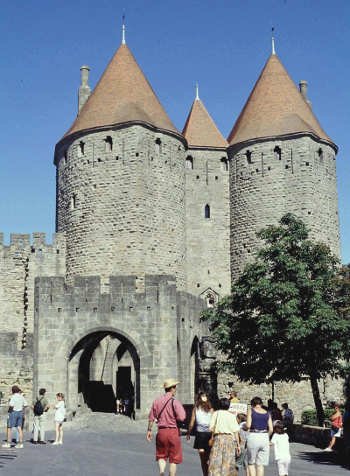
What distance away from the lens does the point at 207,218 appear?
125 feet

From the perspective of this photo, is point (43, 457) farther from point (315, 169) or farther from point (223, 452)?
point (315, 169)

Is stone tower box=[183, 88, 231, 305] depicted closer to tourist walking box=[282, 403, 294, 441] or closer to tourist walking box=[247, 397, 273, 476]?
tourist walking box=[282, 403, 294, 441]

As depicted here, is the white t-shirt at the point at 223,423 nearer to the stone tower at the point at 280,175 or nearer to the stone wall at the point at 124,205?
the stone wall at the point at 124,205

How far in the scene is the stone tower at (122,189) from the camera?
34219 mm

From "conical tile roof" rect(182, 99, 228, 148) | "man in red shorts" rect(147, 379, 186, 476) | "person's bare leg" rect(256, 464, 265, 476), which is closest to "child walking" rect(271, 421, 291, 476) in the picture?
"person's bare leg" rect(256, 464, 265, 476)

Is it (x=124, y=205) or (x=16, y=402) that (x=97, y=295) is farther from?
(x=124, y=205)

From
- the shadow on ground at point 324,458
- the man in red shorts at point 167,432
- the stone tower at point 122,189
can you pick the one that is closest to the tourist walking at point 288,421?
the shadow on ground at point 324,458

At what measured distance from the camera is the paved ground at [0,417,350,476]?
40.3ft

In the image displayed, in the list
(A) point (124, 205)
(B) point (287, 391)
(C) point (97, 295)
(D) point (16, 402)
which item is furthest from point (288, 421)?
(A) point (124, 205)

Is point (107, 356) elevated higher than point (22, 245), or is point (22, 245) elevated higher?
point (22, 245)

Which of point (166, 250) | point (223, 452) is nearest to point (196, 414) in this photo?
point (223, 452)

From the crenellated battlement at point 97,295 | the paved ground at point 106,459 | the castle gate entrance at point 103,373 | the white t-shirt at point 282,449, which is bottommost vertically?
the paved ground at point 106,459

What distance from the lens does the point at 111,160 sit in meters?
35.3

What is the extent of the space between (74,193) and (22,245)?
3360 millimetres
